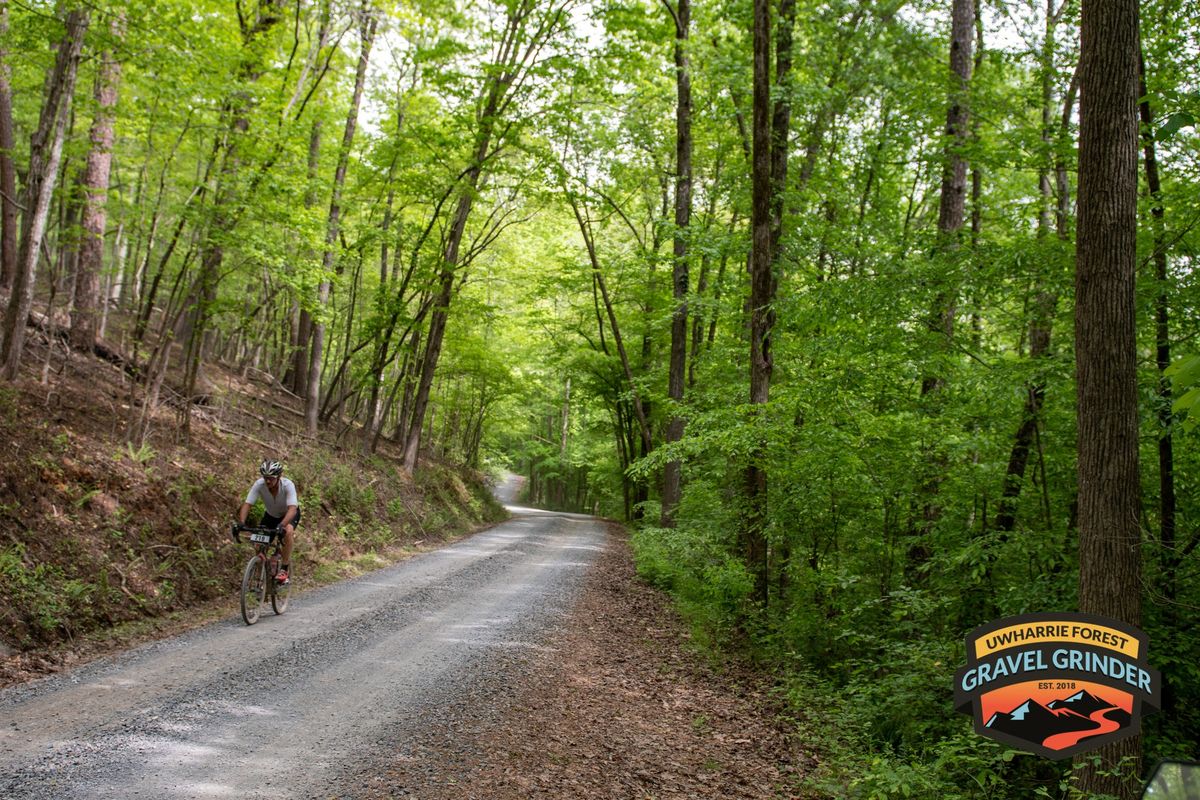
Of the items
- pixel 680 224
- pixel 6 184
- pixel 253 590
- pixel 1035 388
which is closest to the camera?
pixel 1035 388

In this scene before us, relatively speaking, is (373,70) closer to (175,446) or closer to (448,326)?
(448,326)

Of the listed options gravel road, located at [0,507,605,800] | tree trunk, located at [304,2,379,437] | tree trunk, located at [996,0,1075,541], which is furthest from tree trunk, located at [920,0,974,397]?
tree trunk, located at [304,2,379,437]

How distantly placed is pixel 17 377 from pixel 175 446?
89.4 inches

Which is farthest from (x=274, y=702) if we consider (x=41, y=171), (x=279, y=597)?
(x=41, y=171)

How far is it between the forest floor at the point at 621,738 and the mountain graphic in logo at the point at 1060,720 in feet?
9.10

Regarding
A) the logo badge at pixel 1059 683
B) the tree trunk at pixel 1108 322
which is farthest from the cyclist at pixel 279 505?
the tree trunk at pixel 1108 322

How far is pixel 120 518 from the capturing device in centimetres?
862

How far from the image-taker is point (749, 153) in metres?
13.1

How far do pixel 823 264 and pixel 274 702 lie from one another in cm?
1029

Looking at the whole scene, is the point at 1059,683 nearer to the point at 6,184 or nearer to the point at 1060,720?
the point at 1060,720

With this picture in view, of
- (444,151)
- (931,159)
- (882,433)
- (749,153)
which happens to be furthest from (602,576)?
(444,151)

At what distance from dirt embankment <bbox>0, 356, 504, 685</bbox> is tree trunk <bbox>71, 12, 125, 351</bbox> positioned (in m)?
0.84

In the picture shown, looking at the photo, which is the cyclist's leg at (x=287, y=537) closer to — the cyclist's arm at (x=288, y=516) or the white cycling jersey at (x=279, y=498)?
the cyclist's arm at (x=288, y=516)

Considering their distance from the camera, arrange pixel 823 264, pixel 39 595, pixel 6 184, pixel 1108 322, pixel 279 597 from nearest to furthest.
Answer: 1. pixel 1108 322
2. pixel 39 595
3. pixel 279 597
4. pixel 6 184
5. pixel 823 264
